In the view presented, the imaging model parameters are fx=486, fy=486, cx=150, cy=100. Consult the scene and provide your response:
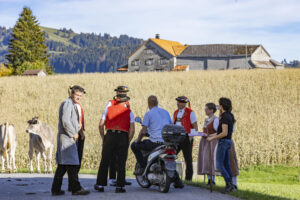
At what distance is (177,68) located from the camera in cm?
10288

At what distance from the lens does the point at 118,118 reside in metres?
10.5

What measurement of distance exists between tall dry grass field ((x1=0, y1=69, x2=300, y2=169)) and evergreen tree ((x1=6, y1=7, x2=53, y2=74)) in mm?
37700

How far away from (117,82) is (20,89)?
9.43 metres

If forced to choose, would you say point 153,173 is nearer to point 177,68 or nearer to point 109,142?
point 109,142

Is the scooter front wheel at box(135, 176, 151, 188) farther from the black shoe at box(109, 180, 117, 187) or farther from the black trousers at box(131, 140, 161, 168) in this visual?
the black shoe at box(109, 180, 117, 187)

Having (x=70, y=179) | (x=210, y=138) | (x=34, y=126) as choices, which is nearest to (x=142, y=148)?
(x=210, y=138)

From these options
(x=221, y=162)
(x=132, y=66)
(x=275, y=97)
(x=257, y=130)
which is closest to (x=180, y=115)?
(x=221, y=162)

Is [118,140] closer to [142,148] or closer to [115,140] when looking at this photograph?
[115,140]

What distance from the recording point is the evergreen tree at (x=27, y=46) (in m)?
89.6

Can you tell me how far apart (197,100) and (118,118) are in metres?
27.9

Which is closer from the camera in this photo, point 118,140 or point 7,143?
point 118,140

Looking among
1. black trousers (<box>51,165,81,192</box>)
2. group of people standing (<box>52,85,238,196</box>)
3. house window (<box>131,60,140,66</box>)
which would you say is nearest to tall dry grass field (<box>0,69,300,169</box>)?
group of people standing (<box>52,85,238,196</box>)

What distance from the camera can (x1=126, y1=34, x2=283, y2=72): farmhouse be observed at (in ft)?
334

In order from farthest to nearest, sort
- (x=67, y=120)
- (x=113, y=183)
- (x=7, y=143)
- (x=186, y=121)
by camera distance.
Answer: (x=7, y=143)
(x=186, y=121)
(x=113, y=183)
(x=67, y=120)
